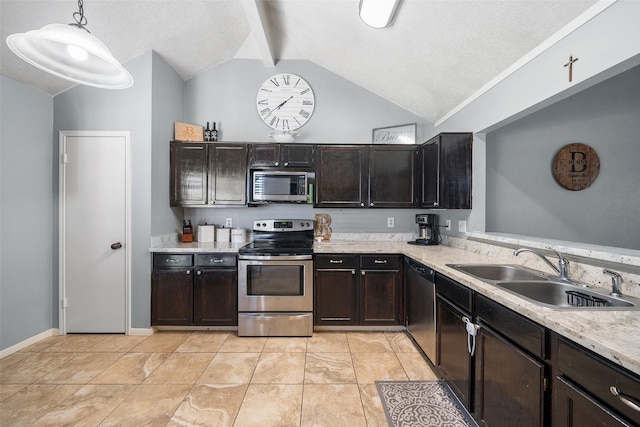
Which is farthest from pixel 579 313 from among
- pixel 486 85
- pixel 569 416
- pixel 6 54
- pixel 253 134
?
pixel 6 54

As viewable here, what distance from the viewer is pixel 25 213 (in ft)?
8.43

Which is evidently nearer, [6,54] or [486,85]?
[6,54]

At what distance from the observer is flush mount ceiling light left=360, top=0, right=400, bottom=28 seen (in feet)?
6.81

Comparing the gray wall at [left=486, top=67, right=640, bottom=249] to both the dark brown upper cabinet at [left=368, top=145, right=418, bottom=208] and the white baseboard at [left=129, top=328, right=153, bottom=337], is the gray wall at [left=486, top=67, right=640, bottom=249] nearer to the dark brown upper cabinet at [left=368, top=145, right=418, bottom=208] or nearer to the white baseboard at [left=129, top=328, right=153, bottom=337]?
the dark brown upper cabinet at [left=368, top=145, right=418, bottom=208]

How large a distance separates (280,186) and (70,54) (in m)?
2.03

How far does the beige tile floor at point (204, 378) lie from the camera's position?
5.73ft

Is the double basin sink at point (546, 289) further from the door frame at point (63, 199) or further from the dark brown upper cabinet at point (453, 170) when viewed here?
the door frame at point (63, 199)

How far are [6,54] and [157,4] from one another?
4.24ft

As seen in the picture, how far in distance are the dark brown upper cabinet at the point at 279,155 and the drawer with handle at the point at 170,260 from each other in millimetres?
1294

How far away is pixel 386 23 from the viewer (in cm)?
228

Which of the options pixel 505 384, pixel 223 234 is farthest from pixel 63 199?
pixel 505 384

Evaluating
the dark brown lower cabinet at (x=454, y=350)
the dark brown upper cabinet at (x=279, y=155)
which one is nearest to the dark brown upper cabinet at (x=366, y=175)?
the dark brown upper cabinet at (x=279, y=155)

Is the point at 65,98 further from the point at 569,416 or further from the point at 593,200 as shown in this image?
the point at 593,200

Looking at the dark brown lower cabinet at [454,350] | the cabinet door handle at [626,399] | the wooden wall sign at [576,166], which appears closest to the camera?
the cabinet door handle at [626,399]
